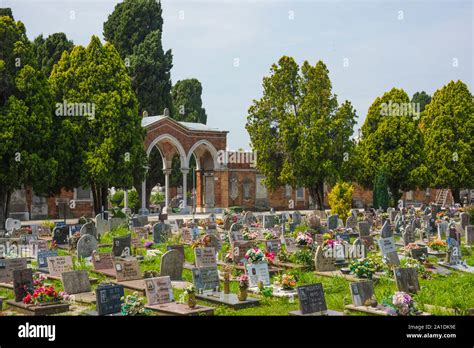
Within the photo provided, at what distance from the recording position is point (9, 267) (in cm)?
1547

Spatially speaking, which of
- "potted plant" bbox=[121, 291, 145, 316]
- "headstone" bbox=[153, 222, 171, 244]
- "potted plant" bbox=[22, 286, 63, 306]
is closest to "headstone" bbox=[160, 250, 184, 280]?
"potted plant" bbox=[22, 286, 63, 306]

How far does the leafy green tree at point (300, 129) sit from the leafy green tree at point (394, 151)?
2.35m

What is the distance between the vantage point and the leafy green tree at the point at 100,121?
32.6 metres

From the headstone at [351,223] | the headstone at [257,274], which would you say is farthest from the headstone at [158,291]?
the headstone at [351,223]

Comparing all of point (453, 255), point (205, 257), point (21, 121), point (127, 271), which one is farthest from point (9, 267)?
point (21, 121)

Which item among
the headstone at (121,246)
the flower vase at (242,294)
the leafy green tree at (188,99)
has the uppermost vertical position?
the leafy green tree at (188,99)

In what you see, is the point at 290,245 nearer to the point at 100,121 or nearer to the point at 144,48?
the point at 100,121

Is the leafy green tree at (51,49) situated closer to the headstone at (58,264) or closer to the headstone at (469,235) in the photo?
the headstone at (58,264)

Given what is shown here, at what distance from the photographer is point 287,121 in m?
42.1

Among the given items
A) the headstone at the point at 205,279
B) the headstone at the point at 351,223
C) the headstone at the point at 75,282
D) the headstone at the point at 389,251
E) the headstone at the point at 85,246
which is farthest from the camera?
the headstone at the point at 351,223

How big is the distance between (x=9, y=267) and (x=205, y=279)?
511 centimetres
